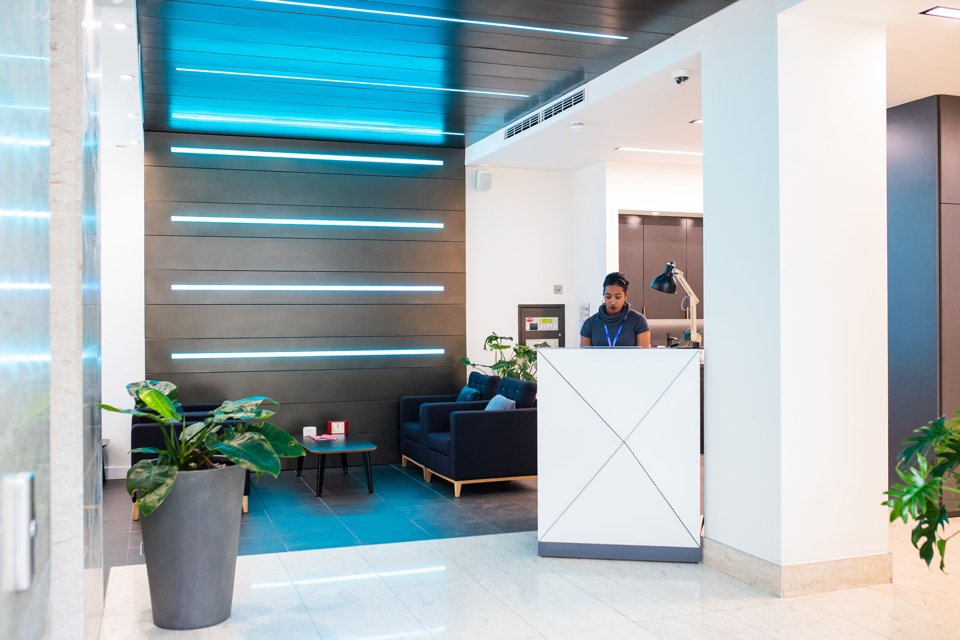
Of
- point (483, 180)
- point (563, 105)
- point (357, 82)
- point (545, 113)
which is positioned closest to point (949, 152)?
point (563, 105)

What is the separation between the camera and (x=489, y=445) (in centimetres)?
699

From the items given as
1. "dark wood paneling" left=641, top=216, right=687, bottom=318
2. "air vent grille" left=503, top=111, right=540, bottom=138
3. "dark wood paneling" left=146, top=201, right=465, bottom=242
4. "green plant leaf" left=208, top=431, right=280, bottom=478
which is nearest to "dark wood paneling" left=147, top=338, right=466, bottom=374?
"dark wood paneling" left=146, top=201, right=465, bottom=242

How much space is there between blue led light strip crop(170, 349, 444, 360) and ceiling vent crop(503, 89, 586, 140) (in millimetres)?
2378

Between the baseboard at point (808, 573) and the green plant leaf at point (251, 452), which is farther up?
the green plant leaf at point (251, 452)

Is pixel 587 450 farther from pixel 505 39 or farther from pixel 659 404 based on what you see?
pixel 505 39

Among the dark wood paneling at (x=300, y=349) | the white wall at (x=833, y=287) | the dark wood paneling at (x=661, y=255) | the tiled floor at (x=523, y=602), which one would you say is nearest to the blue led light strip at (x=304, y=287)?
the dark wood paneling at (x=300, y=349)

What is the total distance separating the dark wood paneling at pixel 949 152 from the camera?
5.75 metres

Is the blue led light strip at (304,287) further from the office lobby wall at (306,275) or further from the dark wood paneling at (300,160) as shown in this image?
the dark wood paneling at (300,160)

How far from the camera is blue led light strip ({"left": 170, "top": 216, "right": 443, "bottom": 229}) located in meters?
8.07

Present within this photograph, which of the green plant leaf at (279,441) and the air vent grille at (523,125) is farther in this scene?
the air vent grille at (523,125)

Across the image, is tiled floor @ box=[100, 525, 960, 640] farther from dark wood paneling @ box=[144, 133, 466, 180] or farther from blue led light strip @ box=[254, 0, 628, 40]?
dark wood paneling @ box=[144, 133, 466, 180]

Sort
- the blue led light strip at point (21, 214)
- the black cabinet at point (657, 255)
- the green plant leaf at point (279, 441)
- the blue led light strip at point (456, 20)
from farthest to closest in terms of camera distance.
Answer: the black cabinet at point (657, 255), the blue led light strip at point (456, 20), the green plant leaf at point (279, 441), the blue led light strip at point (21, 214)

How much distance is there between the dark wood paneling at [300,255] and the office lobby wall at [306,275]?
11 mm

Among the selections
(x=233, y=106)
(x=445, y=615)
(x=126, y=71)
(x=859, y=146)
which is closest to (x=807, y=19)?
(x=859, y=146)
